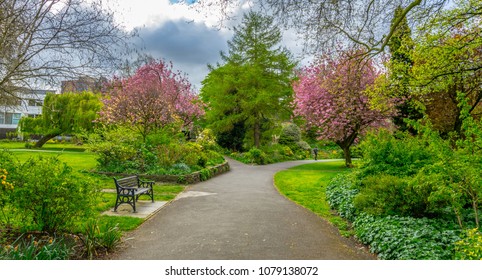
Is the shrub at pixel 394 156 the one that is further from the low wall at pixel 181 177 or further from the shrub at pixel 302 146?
the shrub at pixel 302 146

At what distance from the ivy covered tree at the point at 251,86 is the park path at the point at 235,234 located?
50.9 ft

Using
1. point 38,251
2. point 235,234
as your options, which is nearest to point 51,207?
point 38,251

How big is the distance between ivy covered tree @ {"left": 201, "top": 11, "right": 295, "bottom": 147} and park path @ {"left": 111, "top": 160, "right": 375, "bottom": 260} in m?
15.5

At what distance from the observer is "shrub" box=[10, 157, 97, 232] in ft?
14.9

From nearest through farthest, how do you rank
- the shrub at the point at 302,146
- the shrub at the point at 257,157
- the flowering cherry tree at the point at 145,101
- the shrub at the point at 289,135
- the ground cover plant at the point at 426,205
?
1. the ground cover plant at the point at 426,205
2. the flowering cherry tree at the point at 145,101
3. the shrub at the point at 257,157
4. the shrub at the point at 289,135
5. the shrub at the point at 302,146

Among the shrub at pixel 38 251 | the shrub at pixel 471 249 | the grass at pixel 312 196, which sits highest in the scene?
the shrub at pixel 471 249

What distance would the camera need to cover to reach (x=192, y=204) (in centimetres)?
827

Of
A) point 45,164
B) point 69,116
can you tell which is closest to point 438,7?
point 45,164

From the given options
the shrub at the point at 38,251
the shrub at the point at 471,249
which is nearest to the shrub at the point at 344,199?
the shrub at the point at 471,249

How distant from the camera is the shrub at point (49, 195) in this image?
4.54 metres

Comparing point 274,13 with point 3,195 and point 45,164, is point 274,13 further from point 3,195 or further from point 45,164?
point 3,195

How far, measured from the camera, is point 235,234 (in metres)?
5.48

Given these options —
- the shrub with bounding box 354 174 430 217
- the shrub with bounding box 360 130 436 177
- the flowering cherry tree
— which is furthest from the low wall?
the shrub with bounding box 354 174 430 217

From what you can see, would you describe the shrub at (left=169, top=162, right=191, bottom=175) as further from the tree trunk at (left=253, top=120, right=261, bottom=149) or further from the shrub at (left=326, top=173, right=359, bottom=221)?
the tree trunk at (left=253, top=120, right=261, bottom=149)
